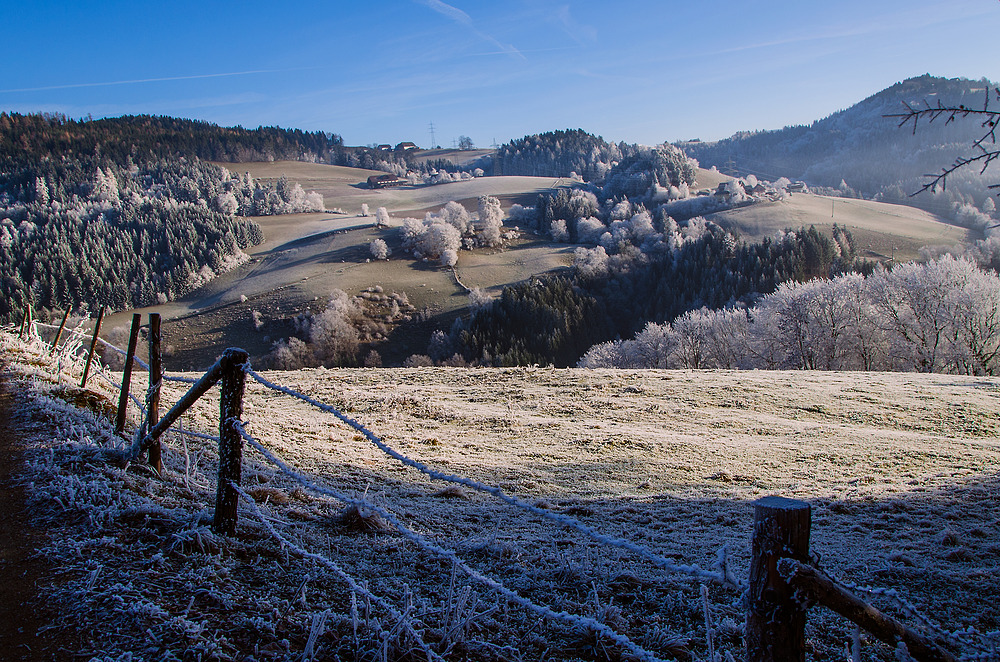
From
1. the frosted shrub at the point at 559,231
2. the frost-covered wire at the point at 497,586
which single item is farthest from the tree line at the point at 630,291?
the frost-covered wire at the point at 497,586

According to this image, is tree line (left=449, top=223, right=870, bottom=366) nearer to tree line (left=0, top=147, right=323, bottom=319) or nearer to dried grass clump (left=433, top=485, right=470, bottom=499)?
dried grass clump (left=433, top=485, right=470, bottom=499)

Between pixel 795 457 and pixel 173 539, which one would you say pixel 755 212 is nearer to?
pixel 795 457

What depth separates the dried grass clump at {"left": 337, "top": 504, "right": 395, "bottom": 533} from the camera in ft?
22.2

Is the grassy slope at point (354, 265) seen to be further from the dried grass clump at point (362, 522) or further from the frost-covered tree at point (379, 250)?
the dried grass clump at point (362, 522)

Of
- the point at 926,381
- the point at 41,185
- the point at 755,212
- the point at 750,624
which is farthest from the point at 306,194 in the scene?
the point at 750,624

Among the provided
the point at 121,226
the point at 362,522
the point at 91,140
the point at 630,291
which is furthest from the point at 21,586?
the point at 91,140

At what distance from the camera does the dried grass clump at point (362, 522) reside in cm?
677

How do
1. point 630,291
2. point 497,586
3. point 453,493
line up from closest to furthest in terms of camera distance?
point 497,586, point 453,493, point 630,291

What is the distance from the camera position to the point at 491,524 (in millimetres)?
8312

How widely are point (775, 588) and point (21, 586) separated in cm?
555

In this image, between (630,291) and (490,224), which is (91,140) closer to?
(490,224)

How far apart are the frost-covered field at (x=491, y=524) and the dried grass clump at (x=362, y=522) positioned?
5 cm

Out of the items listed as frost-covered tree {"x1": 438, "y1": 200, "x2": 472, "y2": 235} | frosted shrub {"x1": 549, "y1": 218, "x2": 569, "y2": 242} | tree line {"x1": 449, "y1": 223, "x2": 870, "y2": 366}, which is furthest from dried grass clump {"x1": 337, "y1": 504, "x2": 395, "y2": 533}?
frosted shrub {"x1": 549, "y1": 218, "x2": 569, "y2": 242}

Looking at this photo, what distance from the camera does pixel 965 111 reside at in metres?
5.60
